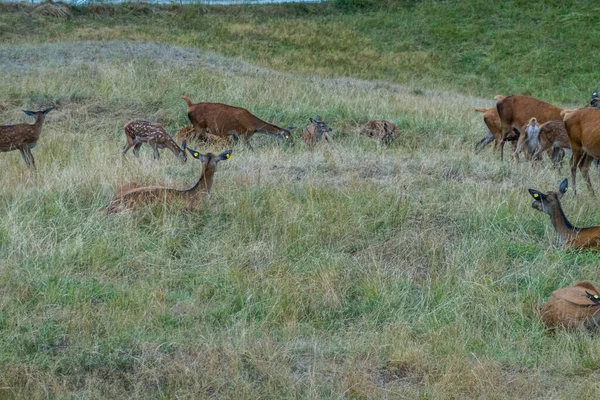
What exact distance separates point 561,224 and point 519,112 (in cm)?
609

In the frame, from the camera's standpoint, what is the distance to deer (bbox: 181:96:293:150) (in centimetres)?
1491

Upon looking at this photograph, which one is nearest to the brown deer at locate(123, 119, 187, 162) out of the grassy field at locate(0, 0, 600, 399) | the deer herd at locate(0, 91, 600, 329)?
the deer herd at locate(0, 91, 600, 329)

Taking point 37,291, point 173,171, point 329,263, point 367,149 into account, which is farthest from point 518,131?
point 37,291

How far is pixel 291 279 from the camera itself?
24.7 ft

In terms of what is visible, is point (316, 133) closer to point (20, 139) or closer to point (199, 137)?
point (199, 137)

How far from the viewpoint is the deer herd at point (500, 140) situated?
7.18 meters

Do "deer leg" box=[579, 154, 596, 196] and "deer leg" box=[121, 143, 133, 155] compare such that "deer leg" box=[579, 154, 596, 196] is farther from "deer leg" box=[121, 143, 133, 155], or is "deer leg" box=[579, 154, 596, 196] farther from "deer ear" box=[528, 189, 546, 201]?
"deer leg" box=[121, 143, 133, 155]

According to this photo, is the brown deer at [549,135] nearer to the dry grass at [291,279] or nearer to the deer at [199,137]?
the dry grass at [291,279]

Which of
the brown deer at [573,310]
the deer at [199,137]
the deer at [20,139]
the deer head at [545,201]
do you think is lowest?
the deer at [199,137]

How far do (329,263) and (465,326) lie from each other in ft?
4.81

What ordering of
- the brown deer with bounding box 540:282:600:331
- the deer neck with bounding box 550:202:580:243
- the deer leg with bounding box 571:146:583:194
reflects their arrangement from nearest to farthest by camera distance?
the brown deer with bounding box 540:282:600:331 → the deer neck with bounding box 550:202:580:243 → the deer leg with bounding box 571:146:583:194

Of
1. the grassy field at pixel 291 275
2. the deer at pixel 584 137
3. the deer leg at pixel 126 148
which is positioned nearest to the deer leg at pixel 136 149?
the deer leg at pixel 126 148

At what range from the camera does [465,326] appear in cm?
691

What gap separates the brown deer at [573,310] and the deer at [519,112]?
7.52 metres
